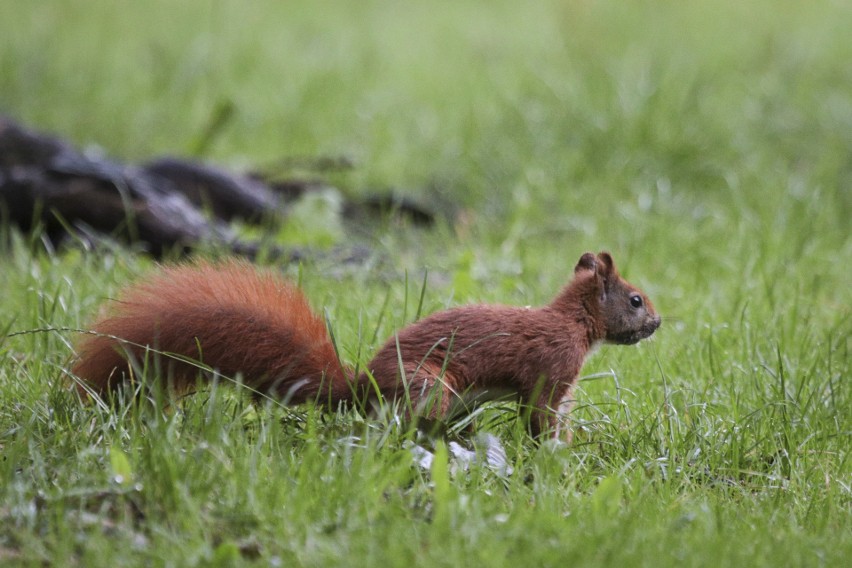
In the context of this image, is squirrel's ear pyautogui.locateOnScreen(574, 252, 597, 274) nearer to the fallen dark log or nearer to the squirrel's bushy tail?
the squirrel's bushy tail

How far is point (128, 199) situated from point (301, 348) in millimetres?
2639

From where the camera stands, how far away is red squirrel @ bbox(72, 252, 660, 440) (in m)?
2.93

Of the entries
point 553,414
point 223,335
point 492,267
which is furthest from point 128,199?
point 553,414

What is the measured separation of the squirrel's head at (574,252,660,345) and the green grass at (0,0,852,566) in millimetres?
185

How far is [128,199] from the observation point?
209 inches

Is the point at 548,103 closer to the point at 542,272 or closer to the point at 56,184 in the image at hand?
the point at 542,272

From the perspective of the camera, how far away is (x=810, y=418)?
3312 millimetres

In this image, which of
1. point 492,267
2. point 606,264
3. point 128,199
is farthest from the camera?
point 128,199

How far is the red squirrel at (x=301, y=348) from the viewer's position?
2934 millimetres

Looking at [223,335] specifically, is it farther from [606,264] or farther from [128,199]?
[128,199]

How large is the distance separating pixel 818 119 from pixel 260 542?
6034 millimetres

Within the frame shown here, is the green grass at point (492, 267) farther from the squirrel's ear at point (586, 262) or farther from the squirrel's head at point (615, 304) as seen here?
the squirrel's ear at point (586, 262)

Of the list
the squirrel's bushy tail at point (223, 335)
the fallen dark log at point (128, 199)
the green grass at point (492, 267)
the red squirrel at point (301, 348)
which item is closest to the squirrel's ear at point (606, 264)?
the red squirrel at point (301, 348)

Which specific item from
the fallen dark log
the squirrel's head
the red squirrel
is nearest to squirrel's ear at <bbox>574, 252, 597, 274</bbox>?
the squirrel's head
